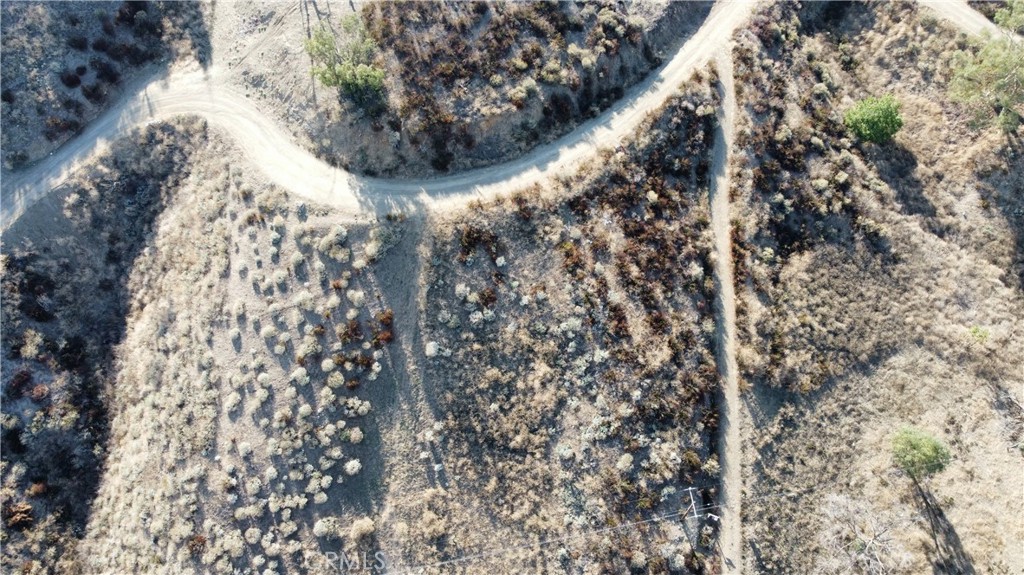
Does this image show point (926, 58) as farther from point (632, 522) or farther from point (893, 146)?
point (632, 522)

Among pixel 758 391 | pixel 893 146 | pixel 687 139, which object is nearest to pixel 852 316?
pixel 758 391

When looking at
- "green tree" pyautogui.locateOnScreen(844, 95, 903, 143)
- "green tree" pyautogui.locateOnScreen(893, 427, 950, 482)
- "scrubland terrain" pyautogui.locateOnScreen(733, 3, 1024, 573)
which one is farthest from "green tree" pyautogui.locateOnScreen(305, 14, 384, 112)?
"green tree" pyautogui.locateOnScreen(893, 427, 950, 482)

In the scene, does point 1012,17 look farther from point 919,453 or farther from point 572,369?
point 572,369

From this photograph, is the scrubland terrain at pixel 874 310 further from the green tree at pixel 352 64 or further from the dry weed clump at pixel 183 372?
the dry weed clump at pixel 183 372

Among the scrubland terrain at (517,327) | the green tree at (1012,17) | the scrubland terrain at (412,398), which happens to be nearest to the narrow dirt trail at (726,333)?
the scrubland terrain at (517,327)

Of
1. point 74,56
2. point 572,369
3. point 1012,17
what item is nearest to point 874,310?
point 572,369

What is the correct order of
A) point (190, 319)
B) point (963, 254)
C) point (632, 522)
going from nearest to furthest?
point (632, 522) → point (190, 319) → point (963, 254)
